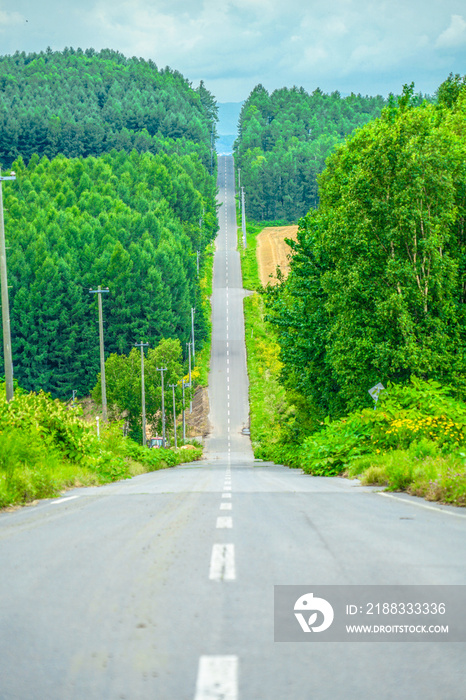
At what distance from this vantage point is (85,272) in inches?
4055

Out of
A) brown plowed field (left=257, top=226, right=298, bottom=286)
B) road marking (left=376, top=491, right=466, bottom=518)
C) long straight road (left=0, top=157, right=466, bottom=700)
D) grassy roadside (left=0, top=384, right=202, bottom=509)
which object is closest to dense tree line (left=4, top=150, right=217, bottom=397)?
brown plowed field (left=257, top=226, right=298, bottom=286)

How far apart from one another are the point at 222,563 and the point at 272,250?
148 m

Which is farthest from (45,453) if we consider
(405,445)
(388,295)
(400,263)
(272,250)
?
(272,250)

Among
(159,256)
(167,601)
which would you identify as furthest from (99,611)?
(159,256)

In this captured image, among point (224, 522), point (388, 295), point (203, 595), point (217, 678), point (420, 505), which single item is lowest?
point (420, 505)

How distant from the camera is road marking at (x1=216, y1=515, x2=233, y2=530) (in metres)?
9.20

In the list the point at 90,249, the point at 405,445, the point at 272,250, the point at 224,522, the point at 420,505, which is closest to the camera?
the point at 224,522

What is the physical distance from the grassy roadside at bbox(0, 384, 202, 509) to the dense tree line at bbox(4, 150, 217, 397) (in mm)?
68210

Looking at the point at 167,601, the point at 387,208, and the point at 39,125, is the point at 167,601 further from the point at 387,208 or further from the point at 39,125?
the point at 39,125

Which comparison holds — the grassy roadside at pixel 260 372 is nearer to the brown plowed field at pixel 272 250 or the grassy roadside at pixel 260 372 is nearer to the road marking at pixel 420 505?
the brown plowed field at pixel 272 250

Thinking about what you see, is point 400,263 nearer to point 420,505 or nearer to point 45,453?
point 45,453

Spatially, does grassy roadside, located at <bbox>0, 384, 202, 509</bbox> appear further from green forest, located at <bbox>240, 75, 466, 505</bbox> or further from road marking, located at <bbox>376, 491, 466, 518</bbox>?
green forest, located at <bbox>240, 75, 466, 505</bbox>

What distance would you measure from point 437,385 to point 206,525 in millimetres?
15236

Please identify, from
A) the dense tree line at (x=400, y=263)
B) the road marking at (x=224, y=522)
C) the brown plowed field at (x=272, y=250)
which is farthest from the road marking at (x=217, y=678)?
the brown plowed field at (x=272, y=250)
